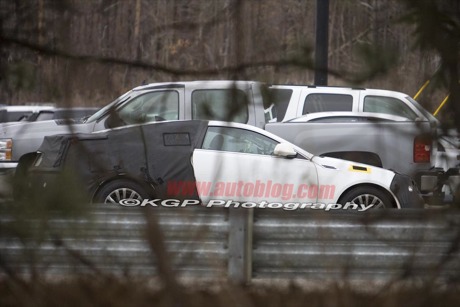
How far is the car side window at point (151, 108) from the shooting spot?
9.45 ft

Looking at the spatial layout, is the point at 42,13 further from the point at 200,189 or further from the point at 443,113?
the point at 443,113

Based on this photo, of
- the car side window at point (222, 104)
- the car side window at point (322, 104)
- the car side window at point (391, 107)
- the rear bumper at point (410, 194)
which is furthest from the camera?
the car side window at point (322, 104)

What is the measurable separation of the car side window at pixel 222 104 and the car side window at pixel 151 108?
0.09 metres

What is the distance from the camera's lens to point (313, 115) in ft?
39.7

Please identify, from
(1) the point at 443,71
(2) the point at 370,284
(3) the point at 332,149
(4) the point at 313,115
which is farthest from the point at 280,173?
(4) the point at 313,115

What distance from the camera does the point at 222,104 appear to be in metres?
2.72

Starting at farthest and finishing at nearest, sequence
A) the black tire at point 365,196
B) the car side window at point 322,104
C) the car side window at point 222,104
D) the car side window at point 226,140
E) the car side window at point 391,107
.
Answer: the car side window at point 322,104
the black tire at point 365,196
the car side window at point 226,140
the car side window at point 391,107
the car side window at point 222,104

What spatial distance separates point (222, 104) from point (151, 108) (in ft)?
1.54

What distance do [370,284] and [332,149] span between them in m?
0.91

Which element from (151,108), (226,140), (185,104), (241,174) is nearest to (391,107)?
(185,104)

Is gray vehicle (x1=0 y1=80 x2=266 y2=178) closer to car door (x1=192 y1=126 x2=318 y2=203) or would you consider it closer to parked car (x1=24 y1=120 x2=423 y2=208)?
parked car (x1=24 y1=120 x2=423 y2=208)

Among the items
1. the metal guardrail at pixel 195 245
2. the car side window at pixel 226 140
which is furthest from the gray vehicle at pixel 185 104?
the metal guardrail at pixel 195 245

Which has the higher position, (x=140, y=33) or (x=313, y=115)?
(x=140, y=33)

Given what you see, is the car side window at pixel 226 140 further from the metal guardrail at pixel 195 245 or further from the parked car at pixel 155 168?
the metal guardrail at pixel 195 245
